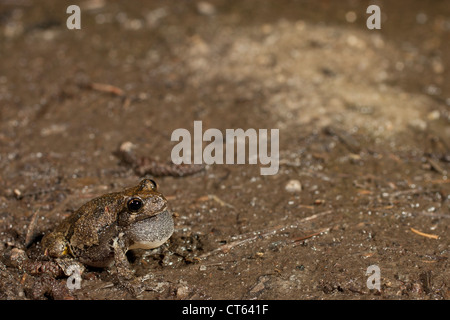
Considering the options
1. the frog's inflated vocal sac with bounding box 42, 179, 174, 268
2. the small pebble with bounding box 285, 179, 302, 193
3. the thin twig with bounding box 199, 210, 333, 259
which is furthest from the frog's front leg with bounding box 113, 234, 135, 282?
the small pebble with bounding box 285, 179, 302, 193

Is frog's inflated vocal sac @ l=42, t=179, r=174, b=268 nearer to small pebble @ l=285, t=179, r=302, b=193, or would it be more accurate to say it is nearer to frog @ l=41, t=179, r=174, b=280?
frog @ l=41, t=179, r=174, b=280

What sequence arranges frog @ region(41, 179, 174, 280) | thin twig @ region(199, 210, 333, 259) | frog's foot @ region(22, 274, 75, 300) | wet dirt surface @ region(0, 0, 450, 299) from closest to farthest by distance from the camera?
frog's foot @ region(22, 274, 75, 300) < frog @ region(41, 179, 174, 280) < wet dirt surface @ region(0, 0, 450, 299) < thin twig @ region(199, 210, 333, 259)

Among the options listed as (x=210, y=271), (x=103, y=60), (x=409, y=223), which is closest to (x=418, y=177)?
(x=409, y=223)

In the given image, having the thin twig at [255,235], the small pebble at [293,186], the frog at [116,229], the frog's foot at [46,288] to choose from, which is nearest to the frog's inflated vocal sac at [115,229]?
the frog at [116,229]

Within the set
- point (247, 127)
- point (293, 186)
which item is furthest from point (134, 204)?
point (247, 127)

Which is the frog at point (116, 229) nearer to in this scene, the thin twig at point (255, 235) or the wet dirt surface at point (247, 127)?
the wet dirt surface at point (247, 127)
